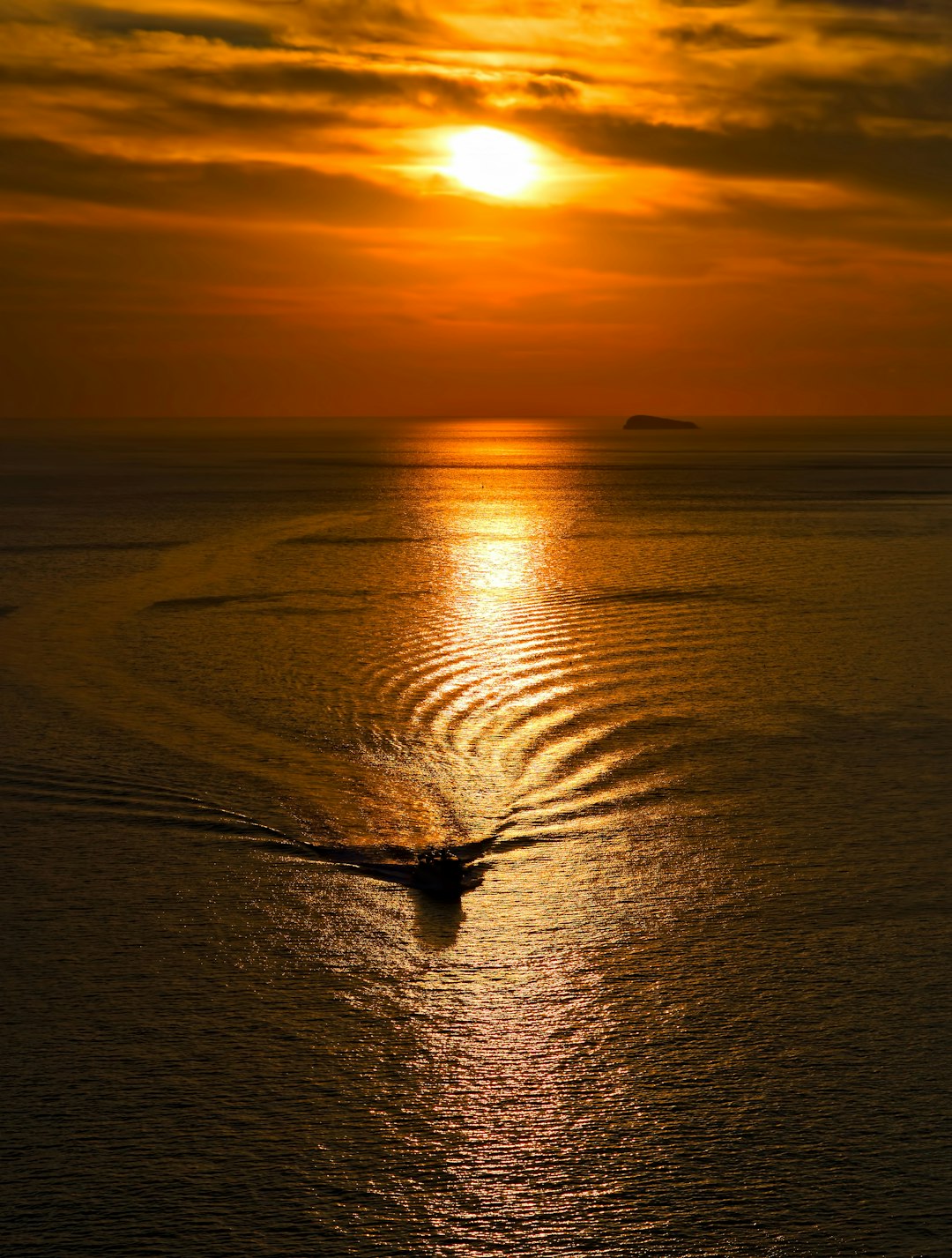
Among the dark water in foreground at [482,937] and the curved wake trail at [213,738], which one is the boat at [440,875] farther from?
the curved wake trail at [213,738]

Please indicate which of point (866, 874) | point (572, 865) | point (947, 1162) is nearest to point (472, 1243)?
point (947, 1162)

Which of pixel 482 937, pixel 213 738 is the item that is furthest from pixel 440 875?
pixel 213 738

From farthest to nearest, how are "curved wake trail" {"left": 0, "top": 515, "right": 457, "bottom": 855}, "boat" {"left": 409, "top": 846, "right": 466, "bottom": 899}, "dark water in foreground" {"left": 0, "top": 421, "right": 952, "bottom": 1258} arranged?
"curved wake trail" {"left": 0, "top": 515, "right": 457, "bottom": 855}
"boat" {"left": 409, "top": 846, "right": 466, "bottom": 899}
"dark water in foreground" {"left": 0, "top": 421, "right": 952, "bottom": 1258}

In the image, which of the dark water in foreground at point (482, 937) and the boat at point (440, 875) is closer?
the dark water in foreground at point (482, 937)

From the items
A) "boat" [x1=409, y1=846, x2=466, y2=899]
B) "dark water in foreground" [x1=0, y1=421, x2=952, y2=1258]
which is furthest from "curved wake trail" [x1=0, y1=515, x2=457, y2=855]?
"boat" [x1=409, y1=846, x2=466, y2=899]

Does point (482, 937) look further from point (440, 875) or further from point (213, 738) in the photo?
point (213, 738)

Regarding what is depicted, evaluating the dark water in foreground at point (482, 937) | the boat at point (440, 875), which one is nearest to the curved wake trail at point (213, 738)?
the dark water in foreground at point (482, 937)

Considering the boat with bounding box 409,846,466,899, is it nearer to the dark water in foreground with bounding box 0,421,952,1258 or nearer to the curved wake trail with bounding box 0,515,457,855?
the dark water in foreground with bounding box 0,421,952,1258

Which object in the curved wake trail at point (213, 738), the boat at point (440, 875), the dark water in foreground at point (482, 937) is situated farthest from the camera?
the curved wake trail at point (213, 738)

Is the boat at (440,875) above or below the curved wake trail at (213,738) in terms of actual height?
below

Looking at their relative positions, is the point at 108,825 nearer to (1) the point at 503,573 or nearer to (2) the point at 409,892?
(2) the point at 409,892
